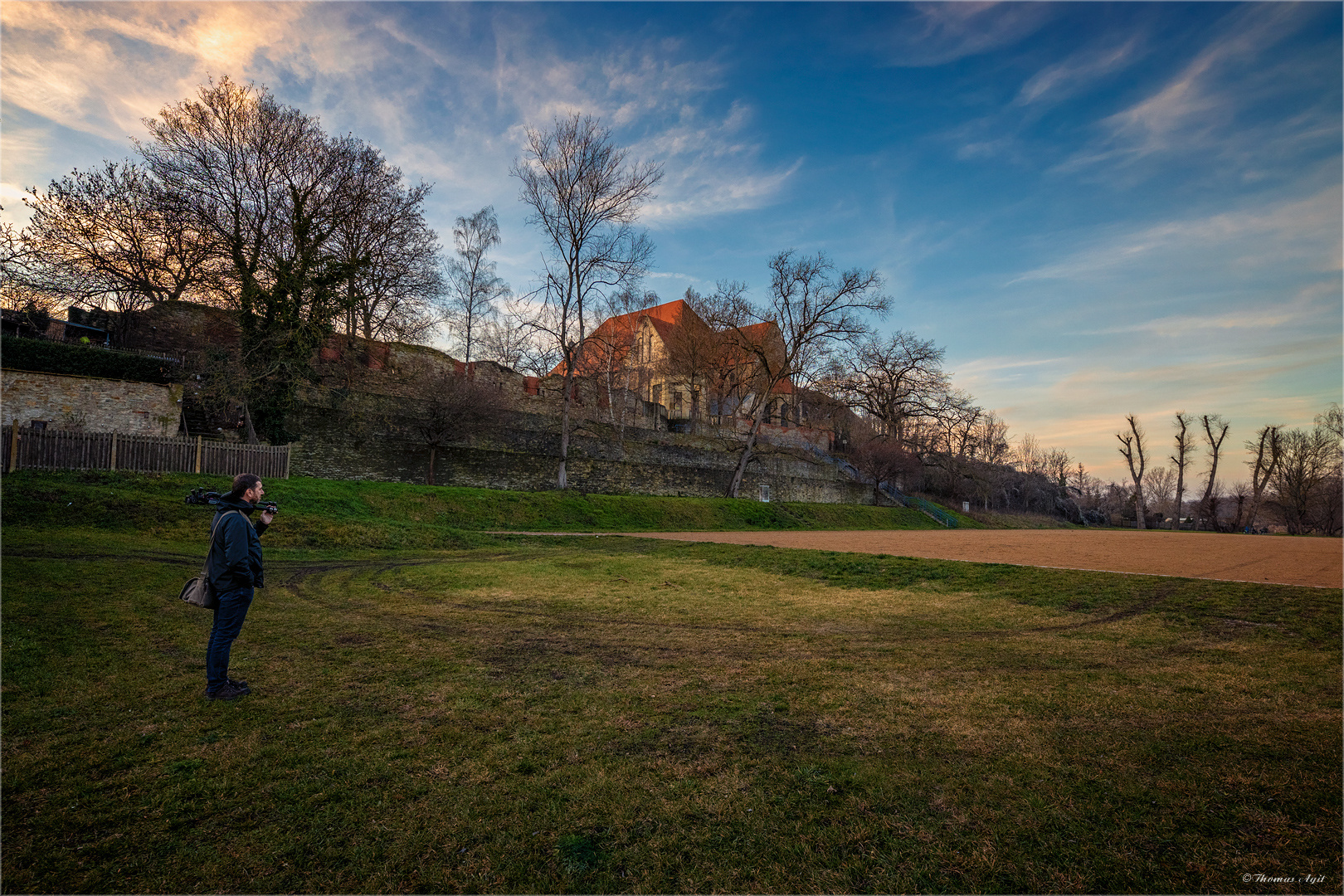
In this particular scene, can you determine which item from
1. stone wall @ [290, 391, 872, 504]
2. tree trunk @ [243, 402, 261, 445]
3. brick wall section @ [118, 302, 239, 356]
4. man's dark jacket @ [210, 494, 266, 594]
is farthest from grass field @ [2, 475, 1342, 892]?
brick wall section @ [118, 302, 239, 356]

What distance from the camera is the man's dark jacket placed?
4.75 metres

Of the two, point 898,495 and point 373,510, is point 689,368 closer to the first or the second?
point 898,495

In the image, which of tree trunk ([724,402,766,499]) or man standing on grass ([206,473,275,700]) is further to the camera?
tree trunk ([724,402,766,499])

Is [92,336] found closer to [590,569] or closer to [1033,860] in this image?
[590,569]

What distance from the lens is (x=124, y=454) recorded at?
17.4 meters

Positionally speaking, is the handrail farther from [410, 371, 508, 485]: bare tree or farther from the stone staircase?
[410, 371, 508, 485]: bare tree

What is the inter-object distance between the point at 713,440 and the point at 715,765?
125 feet

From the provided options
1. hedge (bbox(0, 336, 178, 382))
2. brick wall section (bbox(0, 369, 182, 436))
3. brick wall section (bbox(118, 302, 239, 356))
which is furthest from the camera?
brick wall section (bbox(118, 302, 239, 356))

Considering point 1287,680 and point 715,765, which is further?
point 1287,680

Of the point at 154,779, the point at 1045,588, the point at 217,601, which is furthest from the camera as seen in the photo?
the point at 1045,588

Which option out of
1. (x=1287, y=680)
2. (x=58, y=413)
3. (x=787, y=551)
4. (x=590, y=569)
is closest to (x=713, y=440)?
(x=787, y=551)

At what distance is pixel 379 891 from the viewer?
247cm

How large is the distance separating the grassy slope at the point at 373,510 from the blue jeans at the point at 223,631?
1178 cm

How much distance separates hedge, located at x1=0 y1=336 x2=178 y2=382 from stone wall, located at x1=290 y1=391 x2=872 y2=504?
590 cm
